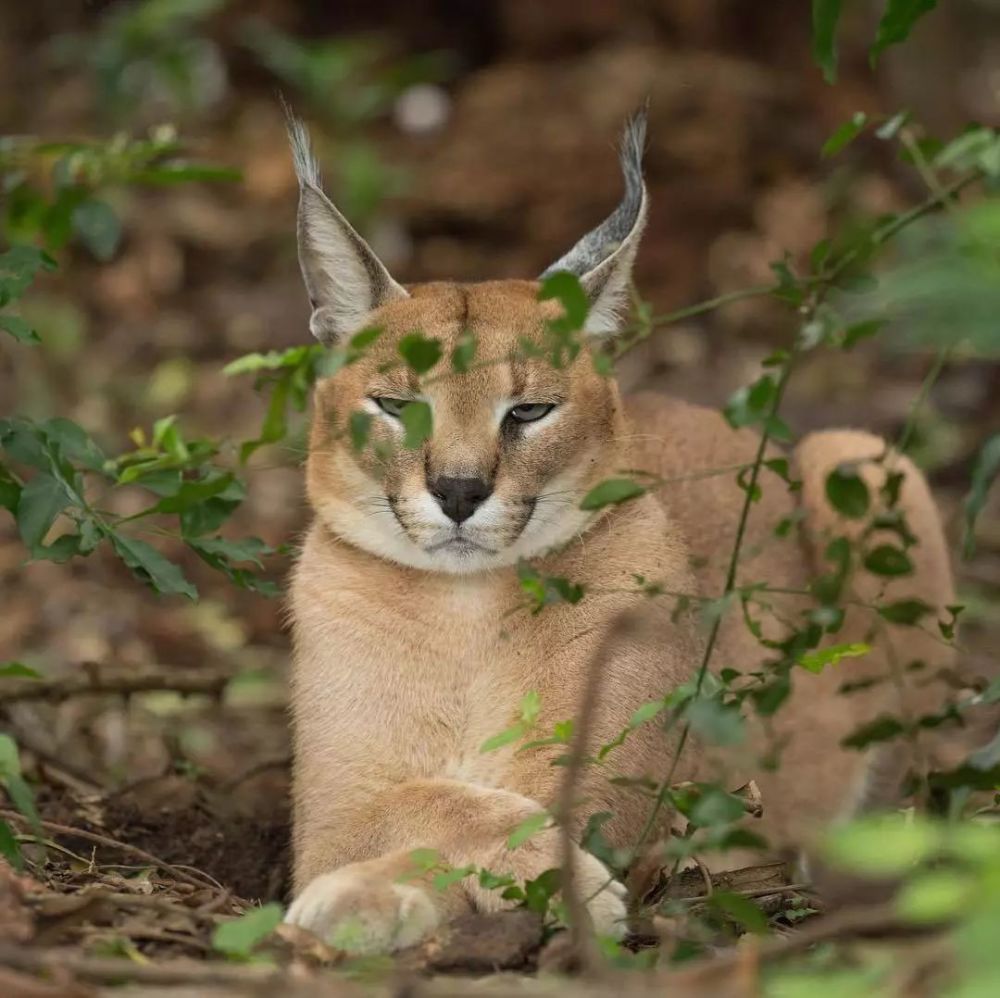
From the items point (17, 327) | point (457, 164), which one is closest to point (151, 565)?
point (17, 327)

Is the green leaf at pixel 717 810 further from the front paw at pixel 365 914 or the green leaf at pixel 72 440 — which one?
the green leaf at pixel 72 440

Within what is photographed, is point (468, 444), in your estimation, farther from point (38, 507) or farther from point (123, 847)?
point (123, 847)

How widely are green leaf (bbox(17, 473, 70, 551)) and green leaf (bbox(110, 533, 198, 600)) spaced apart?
0.57 feet

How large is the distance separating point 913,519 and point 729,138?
15.6 ft

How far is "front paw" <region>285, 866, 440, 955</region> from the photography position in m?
3.53

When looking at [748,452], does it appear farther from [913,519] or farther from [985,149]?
[985,149]

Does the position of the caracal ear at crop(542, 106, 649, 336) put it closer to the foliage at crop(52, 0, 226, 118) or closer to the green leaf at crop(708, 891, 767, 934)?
the green leaf at crop(708, 891, 767, 934)

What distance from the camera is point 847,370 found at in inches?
389

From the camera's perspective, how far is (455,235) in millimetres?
10586

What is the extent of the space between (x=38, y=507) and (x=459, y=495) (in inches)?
40.1

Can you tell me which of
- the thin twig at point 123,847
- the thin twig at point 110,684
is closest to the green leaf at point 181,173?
the thin twig at point 110,684

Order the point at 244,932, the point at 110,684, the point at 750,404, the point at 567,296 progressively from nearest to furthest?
the point at 244,932 < the point at 567,296 < the point at 750,404 < the point at 110,684

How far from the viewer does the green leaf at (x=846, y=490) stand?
342 cm

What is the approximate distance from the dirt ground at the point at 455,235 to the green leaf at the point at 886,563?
3.53 meters
